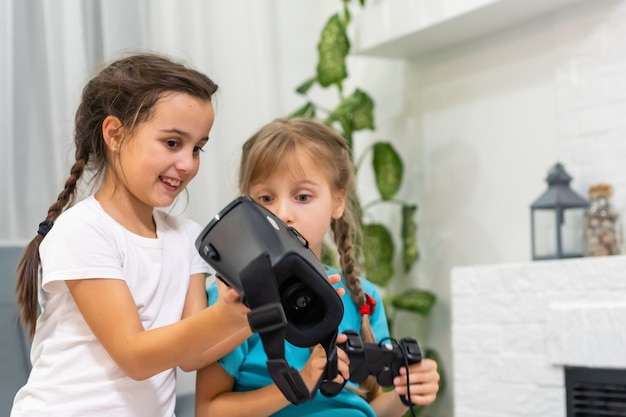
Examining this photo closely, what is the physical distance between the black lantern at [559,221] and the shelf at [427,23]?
0.55 m

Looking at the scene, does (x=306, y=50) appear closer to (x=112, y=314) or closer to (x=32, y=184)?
(x=32, y=184)

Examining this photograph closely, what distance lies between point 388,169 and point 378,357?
1.86 m

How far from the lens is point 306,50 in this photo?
3.07m

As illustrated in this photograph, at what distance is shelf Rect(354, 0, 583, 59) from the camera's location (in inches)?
101

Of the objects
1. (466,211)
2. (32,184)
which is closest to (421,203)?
(466,211)

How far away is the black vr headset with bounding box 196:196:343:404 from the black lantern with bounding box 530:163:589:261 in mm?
1614

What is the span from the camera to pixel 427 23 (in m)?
2.69

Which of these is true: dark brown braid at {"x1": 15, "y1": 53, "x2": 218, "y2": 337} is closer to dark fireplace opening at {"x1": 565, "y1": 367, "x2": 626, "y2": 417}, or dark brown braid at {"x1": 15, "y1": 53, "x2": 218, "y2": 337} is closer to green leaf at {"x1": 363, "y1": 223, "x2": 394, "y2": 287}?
dark fireplace opening at {"x1": 565, "y1": 367, "x2": 626, "y2": 417}

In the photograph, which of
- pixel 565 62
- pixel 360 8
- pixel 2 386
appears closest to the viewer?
pixel 2 386

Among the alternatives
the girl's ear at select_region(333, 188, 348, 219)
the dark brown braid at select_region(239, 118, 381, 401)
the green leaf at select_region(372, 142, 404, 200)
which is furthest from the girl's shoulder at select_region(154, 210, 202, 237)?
the green leaf at select_region(372, 142, 404, 200)

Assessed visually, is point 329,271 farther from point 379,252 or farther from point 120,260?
point 379,252

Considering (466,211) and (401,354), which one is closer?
(401,354)

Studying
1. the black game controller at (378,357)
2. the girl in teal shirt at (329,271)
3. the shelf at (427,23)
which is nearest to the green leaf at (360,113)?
the shelf at (427,23)

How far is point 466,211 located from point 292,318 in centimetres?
209
